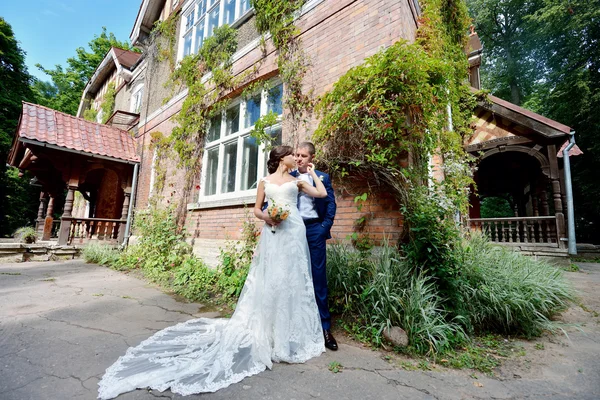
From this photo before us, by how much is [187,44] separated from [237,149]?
15.7 ft

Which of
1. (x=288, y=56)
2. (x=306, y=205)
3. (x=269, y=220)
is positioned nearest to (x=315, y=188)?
(x=306, y=205)

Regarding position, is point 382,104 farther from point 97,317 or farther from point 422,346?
point 97,317

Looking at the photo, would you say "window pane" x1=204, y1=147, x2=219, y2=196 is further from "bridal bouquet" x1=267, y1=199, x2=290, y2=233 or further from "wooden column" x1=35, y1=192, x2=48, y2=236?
"wooden column" x1=35, y1=192, x2=48, y2=236

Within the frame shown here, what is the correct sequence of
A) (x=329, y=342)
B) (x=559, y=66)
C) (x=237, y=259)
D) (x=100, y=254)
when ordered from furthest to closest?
(x=559, y=66) < (x=100, y=254) < (x=237, y=259) < (x=329, y=342)

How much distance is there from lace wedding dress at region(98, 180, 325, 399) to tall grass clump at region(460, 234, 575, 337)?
1743mm

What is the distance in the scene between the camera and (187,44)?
8156 millimetres

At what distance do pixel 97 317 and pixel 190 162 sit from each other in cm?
406

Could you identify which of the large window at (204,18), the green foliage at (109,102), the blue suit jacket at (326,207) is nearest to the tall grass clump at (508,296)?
the blue suit jacket at (326,207)

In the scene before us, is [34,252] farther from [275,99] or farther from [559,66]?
[559,66]

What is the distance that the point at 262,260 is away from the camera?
261cm

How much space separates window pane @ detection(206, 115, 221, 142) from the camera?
6460 millimetres

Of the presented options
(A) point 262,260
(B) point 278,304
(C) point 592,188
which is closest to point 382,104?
(A) point 262,260

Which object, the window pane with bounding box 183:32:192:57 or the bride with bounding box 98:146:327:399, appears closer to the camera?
the bride with bounding box 98:146:327:399

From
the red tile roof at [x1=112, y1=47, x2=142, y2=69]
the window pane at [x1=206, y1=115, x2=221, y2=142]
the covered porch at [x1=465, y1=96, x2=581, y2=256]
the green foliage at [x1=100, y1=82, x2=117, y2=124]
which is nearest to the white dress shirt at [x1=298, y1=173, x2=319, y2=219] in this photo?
the window pane at [x1=206, y1=115, x2=221, y2=142]
